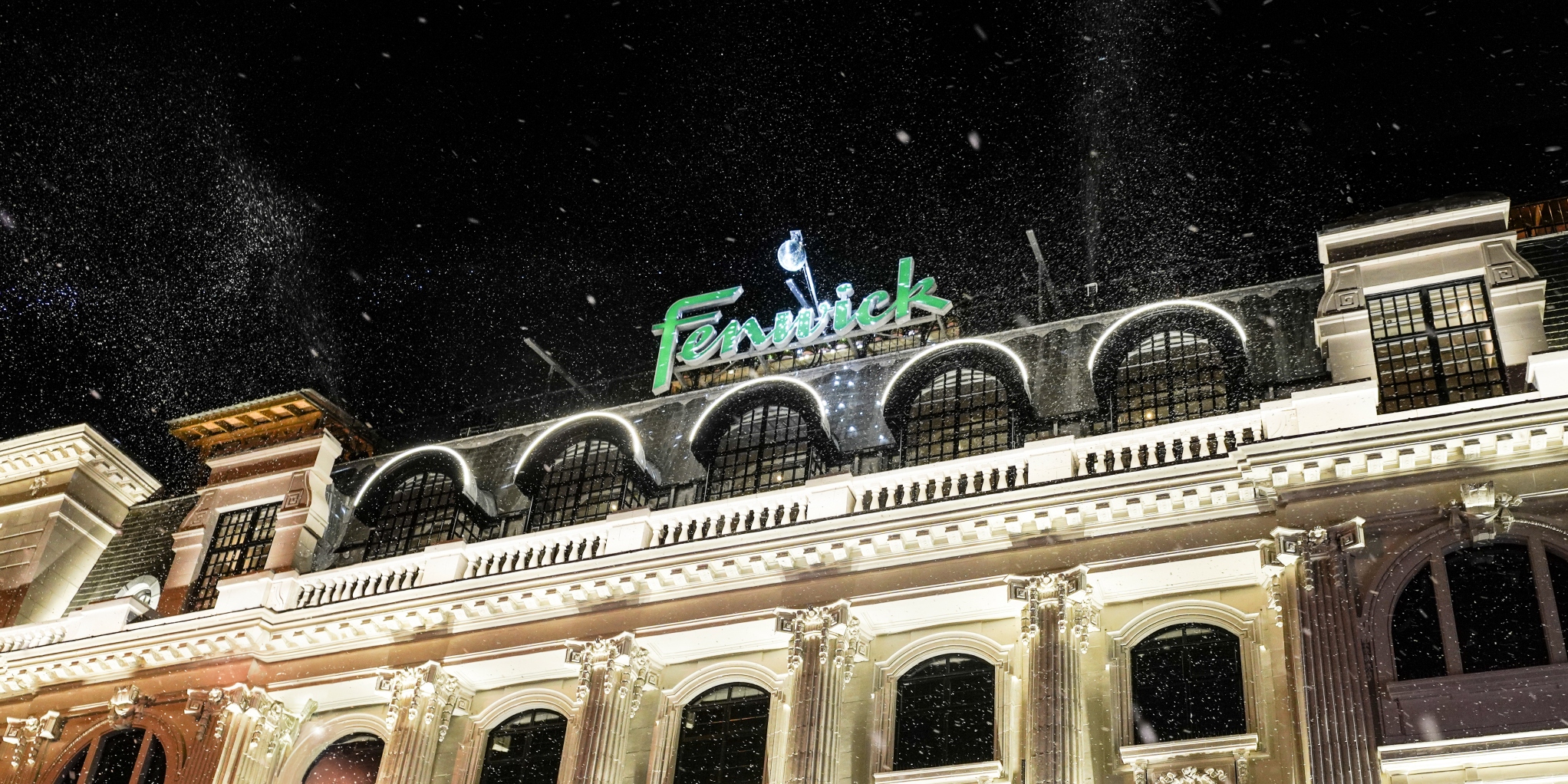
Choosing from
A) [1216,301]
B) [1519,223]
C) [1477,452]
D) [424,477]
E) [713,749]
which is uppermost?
[1519,223]

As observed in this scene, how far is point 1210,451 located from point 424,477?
18601 mm

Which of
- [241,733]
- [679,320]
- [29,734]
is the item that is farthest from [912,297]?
[29,734]

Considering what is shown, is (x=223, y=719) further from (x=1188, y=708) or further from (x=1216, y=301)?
(x=1216, y=301)

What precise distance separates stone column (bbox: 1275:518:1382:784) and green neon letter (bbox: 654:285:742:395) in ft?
52.3

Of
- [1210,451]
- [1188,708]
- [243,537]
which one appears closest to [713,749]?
[1188,708]

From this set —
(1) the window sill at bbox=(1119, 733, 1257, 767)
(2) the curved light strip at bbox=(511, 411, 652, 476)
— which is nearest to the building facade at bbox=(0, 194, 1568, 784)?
(1) the window sill at bbox=(1119, 733, 1257, 767)

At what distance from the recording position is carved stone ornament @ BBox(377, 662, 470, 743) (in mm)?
29516

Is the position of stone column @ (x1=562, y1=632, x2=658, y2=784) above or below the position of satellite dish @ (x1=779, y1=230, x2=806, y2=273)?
below

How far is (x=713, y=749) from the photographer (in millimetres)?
27328

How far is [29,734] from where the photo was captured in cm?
3291

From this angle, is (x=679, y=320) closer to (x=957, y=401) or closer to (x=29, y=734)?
(x=957, y=401)

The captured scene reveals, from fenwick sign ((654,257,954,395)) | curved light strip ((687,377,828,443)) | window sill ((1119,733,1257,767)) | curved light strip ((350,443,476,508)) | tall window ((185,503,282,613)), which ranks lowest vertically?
window sill ((1119,733,1257,767))

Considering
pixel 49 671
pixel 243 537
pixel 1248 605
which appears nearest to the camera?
pixel 1248 605

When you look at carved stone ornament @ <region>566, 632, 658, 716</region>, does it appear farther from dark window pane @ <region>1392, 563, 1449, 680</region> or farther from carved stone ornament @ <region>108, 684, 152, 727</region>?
dark window pane @ <region>1392, 563, 1449, 680</region>
